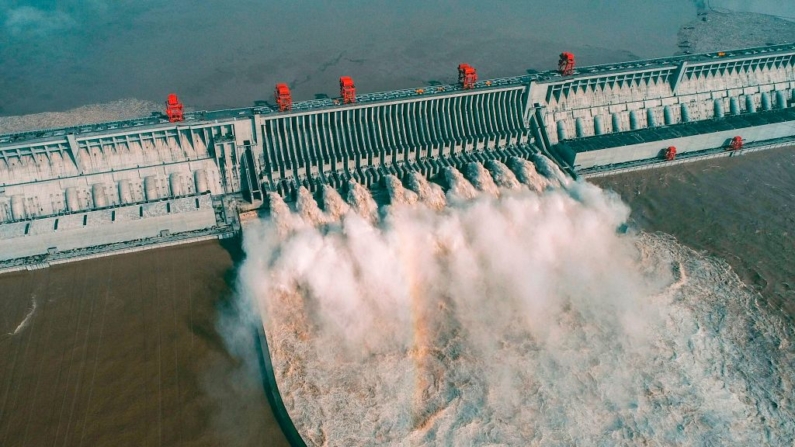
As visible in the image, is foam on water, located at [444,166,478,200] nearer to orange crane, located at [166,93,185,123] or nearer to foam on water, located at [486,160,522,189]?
foam on water, located at [486,160,522,189]

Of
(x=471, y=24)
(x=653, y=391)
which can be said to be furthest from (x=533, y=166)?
(x=471, y=24)

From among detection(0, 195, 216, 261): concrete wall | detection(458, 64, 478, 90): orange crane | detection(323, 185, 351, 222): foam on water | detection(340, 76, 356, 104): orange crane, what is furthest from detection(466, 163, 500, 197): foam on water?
detection(0, 195, 216, 261): concrete wall

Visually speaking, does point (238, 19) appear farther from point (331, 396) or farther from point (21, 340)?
point (331, 396)

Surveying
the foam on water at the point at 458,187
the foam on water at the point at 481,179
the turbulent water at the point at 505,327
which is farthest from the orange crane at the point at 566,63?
the foam on water at the point at 458,187

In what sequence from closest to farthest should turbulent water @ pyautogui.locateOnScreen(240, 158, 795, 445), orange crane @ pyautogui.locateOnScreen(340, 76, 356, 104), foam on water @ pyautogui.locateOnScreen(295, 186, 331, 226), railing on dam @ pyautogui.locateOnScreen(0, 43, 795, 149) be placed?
turbulent water @ pyautogui.locateOnScreen(240, 158, 795, 445) < foam on water @ pyautogui.locateOnScreen(295, 186, 331, 226) < railing on dam @ pyautogui.locateOnScreen(0, 43, 795, 149) < orange crane @ pyautogui.locateOnScreen(340, 76, 356, 104)

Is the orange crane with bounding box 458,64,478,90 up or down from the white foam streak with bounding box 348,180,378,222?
up

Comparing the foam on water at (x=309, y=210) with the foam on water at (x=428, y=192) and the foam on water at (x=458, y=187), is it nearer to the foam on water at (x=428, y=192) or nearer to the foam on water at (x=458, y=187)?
the foam on water at (x=428, y=192)

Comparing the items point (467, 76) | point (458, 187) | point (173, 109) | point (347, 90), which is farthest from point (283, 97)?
point (467, 76)
